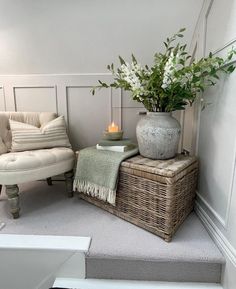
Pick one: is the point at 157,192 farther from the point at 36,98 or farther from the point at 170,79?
the point at 36,98

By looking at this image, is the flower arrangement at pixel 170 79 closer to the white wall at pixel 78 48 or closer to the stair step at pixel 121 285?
the white wall at pixel 78 48

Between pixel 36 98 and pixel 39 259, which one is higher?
pixel 36 98

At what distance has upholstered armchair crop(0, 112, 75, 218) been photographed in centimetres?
125

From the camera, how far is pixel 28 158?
1294 millimetres

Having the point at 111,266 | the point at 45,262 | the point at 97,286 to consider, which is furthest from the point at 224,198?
the point at 45,262

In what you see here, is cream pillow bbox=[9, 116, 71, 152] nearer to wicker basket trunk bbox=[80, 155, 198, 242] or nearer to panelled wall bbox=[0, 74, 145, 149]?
panelled wall bbox=[0, 74, 145, 149]

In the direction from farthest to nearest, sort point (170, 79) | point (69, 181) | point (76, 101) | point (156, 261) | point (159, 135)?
point (76, 101), point (69, 181), point (159, 135), point (170, 79), point (156, 261)

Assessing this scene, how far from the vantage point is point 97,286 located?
101 cm

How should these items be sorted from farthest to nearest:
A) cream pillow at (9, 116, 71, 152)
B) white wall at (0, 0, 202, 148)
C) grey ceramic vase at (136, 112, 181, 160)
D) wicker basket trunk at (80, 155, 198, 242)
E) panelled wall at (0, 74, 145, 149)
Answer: panelled wall at (0, 74, 145, 149), cream pillow at (9, 116, 71, 152), white wall at (0, 0, 202, 148), grey ceramic vase at (136, 112, 181, 160), wicker basket trunk at (80, 155, 198, 242)

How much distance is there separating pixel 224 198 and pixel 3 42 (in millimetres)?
1966

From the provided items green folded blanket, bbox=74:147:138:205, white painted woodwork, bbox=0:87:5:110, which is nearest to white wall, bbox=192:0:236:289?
green folded blanket, bbox=74:147:138:205

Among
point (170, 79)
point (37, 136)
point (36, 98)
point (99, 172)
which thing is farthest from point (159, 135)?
point (36, 98)

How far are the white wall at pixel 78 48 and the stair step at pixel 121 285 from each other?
3.83ft

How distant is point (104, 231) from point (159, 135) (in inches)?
25.6
